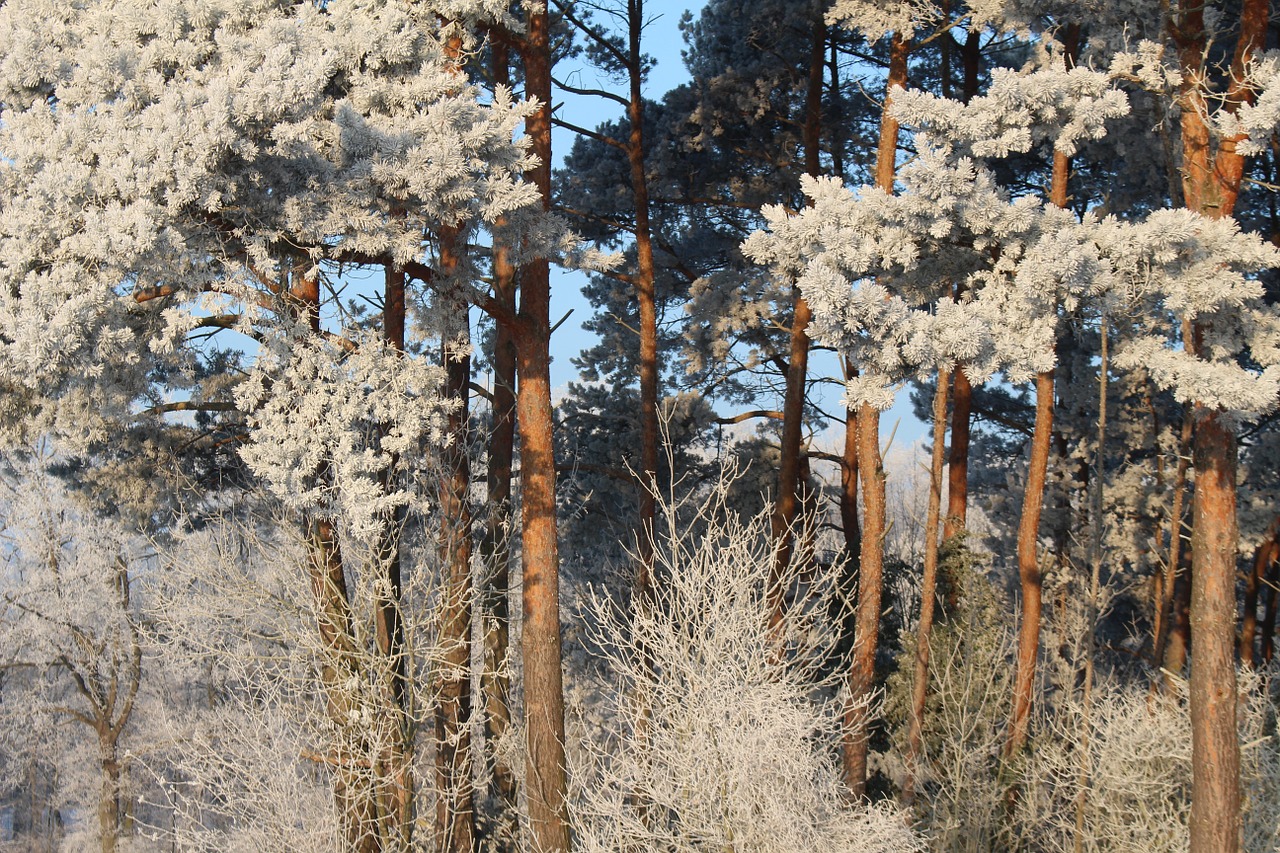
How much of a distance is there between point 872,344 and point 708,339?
9416 mm

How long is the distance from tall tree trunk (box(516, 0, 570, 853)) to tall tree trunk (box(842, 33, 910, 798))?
3.50 m

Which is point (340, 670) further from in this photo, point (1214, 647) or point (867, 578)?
point (1214, 647)

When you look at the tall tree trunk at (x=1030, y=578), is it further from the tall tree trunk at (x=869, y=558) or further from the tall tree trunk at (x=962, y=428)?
the tall tree trunk at (x=869, y=558)

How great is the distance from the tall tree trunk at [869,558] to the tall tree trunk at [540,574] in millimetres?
3501

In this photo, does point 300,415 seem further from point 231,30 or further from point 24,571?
point 24,571

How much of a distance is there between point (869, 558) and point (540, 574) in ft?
13.3

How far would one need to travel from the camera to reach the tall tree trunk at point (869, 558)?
10852 mm

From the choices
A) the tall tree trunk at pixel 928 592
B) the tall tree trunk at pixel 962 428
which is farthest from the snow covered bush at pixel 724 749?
the tall tree trunk at pixel 962 428

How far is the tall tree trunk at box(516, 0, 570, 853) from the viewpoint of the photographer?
8.52 meters

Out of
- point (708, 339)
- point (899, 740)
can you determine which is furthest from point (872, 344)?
point (708, 339)

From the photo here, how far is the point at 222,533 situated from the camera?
8.87 metres

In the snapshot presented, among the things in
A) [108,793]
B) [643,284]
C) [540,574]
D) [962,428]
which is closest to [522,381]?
[540,574]

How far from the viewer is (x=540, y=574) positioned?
29.3ft

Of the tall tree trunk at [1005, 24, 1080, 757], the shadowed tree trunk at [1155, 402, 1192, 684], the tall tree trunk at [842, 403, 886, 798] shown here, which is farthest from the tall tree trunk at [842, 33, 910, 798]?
the shadowed tree trunk at [1155, 402, 1192, 684]
